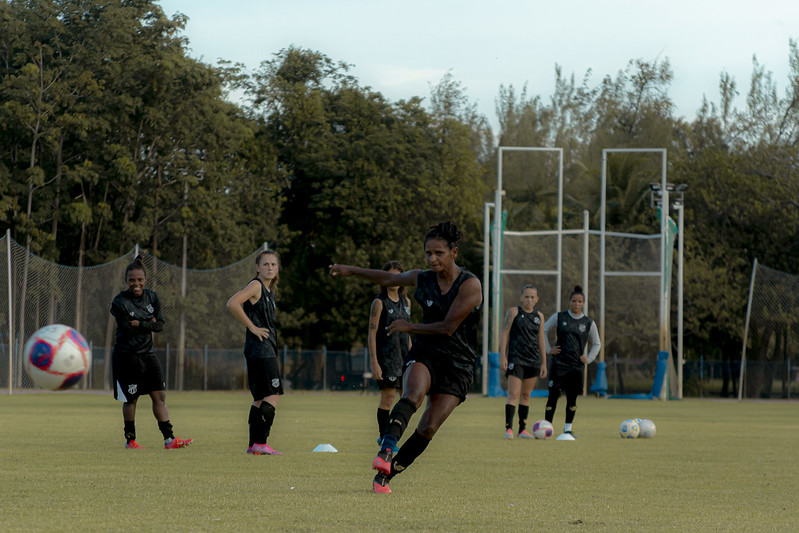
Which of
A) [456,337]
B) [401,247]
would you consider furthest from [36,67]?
[456,337]

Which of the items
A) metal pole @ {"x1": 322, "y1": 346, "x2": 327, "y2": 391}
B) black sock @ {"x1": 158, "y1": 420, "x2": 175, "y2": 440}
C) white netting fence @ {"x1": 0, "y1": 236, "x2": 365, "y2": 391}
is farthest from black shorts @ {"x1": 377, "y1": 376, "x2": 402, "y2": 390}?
metal pole @ {"x1": 322, "y1": 346, "x2": 327, "y2": 391}

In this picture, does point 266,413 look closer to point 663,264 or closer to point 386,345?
point 386,345

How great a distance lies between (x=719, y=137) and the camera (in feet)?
171

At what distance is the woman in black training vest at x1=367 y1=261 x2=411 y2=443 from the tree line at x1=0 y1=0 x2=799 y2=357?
30353 millimetres

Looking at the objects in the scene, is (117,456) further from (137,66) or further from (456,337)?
(137,66)

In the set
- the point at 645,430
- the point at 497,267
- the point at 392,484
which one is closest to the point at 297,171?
the point at 497,267

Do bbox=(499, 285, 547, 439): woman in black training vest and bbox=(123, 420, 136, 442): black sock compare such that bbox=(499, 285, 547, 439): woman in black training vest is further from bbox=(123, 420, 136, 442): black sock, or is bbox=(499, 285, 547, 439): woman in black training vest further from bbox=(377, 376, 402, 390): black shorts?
bbox=(123, 420, 136, 442): black sock

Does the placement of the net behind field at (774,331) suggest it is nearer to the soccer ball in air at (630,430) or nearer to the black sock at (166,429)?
the soccer ball in air at (630,430)

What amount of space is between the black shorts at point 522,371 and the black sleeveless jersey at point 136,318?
4709mm

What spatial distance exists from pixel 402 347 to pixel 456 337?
5.55m

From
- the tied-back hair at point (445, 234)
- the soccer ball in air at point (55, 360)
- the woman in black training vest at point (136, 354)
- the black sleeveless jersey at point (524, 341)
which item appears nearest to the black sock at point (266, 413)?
the woman in black training vest at point (136, 354)

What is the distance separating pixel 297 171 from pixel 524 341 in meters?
37.3

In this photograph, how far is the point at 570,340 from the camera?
15.8 m

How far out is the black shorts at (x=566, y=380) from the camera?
1555cm
